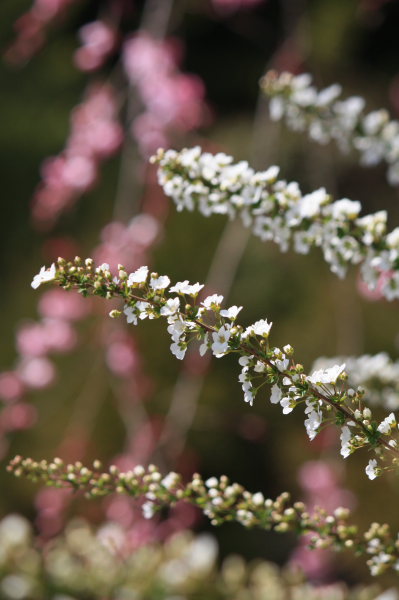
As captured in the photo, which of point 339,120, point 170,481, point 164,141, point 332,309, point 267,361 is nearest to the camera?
point 267,361

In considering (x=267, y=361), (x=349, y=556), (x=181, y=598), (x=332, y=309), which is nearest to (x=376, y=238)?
(x=267, y=361)

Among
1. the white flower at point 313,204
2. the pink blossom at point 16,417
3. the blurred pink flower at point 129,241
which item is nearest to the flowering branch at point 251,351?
the white flower at point 313,204

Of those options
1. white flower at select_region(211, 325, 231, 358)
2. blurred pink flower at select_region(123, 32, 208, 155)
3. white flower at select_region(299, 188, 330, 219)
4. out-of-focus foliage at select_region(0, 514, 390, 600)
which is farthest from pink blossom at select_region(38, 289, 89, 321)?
white flower at select_region(211, 325, 231, 358)

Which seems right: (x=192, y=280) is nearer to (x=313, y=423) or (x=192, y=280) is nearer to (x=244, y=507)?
(x=244, y=507)

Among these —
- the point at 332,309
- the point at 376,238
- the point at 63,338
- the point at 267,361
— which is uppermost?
the point at 332,309

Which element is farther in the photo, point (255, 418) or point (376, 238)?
point (255, 418)

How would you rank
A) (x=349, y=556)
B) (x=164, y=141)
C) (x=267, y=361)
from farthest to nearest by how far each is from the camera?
(x=164, y=141)
(x=349, y=556)
(x=267, y=361)

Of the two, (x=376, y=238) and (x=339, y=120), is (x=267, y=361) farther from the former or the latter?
(x=339, y=120)
